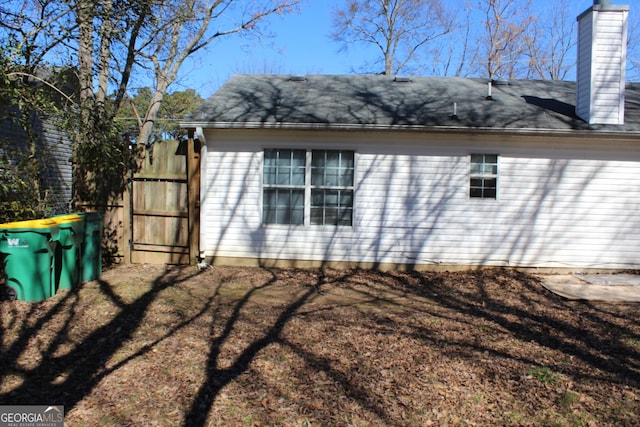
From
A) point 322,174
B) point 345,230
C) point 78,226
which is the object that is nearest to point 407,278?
point 345,230

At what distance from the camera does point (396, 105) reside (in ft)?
31.4

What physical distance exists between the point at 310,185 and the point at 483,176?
3.20m

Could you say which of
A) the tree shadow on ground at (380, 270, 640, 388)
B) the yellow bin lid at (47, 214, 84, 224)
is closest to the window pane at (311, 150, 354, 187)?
the tree shadow on ground at (380, 270, 640, 388)

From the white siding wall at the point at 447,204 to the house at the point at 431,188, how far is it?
2cm

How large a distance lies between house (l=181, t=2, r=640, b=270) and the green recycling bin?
185 centimetres

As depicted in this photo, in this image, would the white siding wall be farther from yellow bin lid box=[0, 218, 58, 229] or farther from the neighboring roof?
yellow bin lid box=[0, 218, 58, 229]

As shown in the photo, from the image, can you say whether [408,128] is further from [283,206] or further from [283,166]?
[283,206]

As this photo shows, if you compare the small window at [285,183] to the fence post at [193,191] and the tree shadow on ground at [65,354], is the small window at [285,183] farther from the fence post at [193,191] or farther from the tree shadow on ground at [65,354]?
the tree shadow on ground at [65,354]

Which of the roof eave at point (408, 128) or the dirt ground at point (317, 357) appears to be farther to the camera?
the roof eave at point (408, 128)

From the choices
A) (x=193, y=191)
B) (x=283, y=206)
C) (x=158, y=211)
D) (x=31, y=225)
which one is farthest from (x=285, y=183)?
(x=31, y=225)

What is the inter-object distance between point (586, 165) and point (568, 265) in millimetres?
1866

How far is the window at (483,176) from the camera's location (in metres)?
8.87

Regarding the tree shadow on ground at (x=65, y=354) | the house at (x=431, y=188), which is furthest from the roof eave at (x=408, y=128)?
the tree shadow on ground at (x=65, y=354)

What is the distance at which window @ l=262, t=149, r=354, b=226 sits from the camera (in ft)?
29.3
